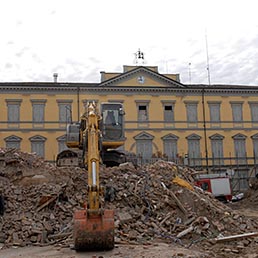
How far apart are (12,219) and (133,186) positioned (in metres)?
4.13

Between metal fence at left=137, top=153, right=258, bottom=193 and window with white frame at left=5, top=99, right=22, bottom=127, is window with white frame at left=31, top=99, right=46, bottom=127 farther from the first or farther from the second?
metal fence at left=137, top=153, right=258, bottom=193

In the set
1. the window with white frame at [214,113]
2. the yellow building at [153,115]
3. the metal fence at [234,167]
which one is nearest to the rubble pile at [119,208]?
the yellow building at [153,115]

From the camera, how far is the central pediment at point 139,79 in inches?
1623

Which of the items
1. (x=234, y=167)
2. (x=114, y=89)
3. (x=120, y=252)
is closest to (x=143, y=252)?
(x=120, y=252)

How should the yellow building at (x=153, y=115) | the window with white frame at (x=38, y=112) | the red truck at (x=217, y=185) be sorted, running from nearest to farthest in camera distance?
the red truck at (x=217, y=185) → the yellow building at (x=153, y=115) → the window with white frame at (x=38, y=112)

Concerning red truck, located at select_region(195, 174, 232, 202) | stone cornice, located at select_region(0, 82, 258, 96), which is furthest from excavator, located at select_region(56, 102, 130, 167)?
stone cornice, located at select_region(0, 82, 258, 96)

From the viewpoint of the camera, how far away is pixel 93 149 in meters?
11.3

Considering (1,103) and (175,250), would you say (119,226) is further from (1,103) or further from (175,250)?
(1,103)

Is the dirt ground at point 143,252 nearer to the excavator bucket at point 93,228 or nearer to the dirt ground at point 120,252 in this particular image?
the dirt ground at point 120,252

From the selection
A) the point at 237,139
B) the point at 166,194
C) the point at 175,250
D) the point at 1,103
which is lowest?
the point at 175,250

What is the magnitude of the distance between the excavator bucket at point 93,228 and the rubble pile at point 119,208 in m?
1.69

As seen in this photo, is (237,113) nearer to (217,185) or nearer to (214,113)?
(214,113)

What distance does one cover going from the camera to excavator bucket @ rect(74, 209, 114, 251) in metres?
10.4

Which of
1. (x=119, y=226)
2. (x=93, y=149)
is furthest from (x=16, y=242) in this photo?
(x=93, y=149)
